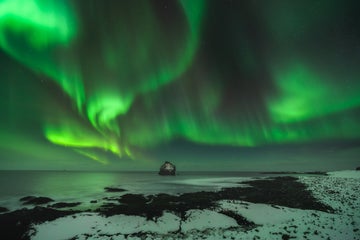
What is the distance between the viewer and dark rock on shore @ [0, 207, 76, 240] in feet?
62.6

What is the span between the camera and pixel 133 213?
24625 mm

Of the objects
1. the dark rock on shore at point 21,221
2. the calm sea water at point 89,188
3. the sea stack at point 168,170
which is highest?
the sea stack at point 168,170

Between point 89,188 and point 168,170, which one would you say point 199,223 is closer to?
point 89,188

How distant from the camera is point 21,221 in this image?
2291 centimetres

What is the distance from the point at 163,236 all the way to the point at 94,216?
882 cm

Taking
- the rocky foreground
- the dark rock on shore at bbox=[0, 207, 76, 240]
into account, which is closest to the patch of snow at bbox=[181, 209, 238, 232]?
the rocky foreground

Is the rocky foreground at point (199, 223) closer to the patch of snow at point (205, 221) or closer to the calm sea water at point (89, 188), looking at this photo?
the patch of snow at point (205, 221)

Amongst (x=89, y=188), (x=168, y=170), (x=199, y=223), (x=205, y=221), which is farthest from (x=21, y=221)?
(x=168, y=170)

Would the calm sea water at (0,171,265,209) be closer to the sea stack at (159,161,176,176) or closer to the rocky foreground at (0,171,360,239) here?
the rocky foreground at (0,171,360,239)

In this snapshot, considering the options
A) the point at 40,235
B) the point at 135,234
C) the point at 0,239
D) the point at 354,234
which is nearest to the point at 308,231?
the point at 354,234

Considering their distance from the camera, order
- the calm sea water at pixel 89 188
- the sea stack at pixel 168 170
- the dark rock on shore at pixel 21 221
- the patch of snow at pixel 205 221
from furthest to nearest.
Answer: the sea stack at pixel 168 170, the calm sea water at pixel 89 188, the patch of snow at pixel 205 221, the dark rock on shore at pixel 21 221

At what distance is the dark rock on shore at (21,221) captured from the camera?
62.6 ft

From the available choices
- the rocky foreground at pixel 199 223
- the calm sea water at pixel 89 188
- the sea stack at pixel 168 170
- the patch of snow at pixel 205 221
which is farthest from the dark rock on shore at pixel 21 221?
the sea stack at pixel 168 170

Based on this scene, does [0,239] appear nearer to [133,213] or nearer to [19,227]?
[19,227]
